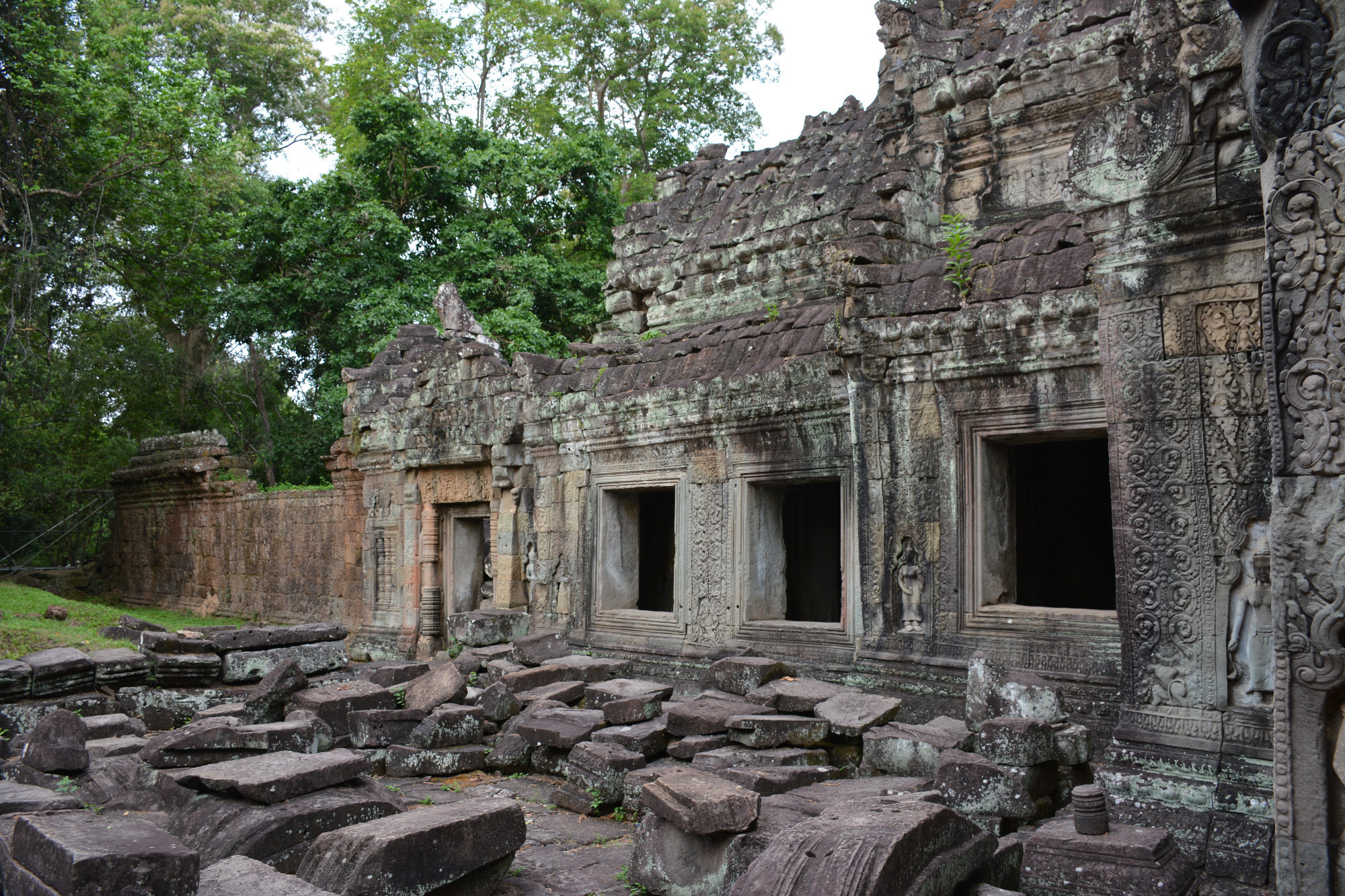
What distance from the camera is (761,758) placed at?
18.6 ft

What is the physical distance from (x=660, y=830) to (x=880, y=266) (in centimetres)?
441

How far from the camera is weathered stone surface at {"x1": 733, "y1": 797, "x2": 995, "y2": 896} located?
3.33m

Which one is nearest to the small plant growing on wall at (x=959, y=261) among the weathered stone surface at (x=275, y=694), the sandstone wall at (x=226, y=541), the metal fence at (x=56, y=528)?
the weathered stone surface at (x=275, y=694)

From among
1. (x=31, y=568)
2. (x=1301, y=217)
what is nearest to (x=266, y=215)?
(x=31, y=568)

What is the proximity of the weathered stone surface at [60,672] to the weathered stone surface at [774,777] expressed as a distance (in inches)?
242

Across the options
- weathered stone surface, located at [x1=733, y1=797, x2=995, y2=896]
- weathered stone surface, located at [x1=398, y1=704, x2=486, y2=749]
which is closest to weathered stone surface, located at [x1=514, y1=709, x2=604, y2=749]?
weathered stone surface, located at [x1=398, y1=704, x2=486, y2=749]

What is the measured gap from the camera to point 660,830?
4480 millimetres

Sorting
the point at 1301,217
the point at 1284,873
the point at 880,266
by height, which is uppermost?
the point at 880,266

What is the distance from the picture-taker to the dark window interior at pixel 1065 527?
375 inches

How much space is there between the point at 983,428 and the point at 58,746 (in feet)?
20.2

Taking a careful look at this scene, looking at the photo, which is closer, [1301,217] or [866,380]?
[1301,217]

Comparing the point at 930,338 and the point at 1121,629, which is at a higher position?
the point at 930,338

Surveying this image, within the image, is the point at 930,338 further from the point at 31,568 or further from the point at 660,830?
the point at 31,568

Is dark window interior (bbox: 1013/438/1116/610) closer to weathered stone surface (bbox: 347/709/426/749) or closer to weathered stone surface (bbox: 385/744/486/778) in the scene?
weathered stone surface (bbox: 385/744/486/778)
